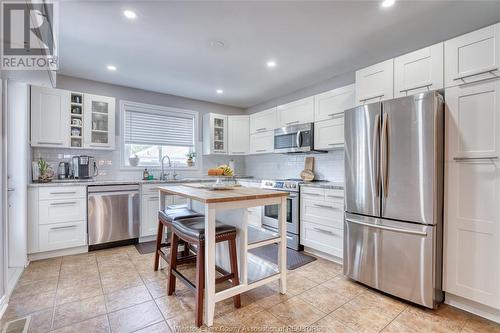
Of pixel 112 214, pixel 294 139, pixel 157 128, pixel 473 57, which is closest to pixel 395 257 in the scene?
pixel 473 57

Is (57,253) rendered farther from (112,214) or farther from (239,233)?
(239,233)

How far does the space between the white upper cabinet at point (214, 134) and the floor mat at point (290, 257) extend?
7.62 feet

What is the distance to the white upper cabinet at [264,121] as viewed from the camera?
4402 millimetres

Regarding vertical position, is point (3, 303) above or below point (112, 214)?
below

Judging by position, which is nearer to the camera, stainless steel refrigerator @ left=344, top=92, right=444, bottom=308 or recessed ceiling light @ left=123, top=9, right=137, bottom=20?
stainless steel refrigerator @ left=344, top=92, right=444, bottom=308

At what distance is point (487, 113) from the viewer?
1.83m

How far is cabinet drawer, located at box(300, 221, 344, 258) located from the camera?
2.90m

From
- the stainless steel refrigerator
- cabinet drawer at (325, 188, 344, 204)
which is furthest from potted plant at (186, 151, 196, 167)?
the stainless steel refrigerator

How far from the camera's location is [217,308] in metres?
1.99

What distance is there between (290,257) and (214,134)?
283 centimetres

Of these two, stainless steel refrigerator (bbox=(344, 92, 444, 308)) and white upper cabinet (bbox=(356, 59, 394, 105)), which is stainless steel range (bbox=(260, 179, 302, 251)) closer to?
stainless steel refrigerator (bbox=(344, 92, 444, 308))

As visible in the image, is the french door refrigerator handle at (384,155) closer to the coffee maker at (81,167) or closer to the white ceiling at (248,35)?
the white ceiling at (248,35)

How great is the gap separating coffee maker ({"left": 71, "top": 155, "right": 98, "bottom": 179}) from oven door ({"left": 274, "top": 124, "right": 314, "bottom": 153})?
119 inches

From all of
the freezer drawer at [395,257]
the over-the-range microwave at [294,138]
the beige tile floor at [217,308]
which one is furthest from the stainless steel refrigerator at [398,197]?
the over-the-range microwave at [294,138]
